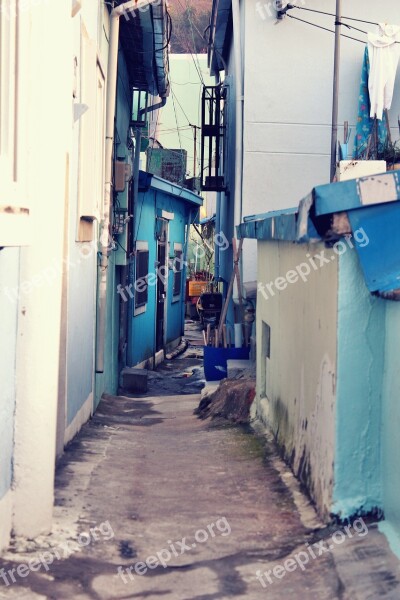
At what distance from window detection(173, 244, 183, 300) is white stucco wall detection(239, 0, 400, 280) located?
752 centimetres

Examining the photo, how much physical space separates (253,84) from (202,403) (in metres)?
4.74

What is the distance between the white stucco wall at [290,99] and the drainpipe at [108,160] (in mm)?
2518

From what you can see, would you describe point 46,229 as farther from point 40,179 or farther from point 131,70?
point 131,70

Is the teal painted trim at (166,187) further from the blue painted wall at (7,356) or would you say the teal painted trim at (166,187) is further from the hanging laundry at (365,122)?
the blue painted wall at (7,356)

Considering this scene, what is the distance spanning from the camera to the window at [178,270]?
64.1 feet

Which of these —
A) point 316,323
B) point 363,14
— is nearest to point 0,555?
point 316,323

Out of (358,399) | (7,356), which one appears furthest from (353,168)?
(7,356)

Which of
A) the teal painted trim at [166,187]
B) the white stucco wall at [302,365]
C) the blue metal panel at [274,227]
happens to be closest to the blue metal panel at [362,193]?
the white stucco wall at [302,365]

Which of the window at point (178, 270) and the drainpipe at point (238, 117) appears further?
the window at point (178, 270)

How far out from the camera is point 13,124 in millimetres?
3535

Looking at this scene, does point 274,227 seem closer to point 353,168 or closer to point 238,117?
point 353,168

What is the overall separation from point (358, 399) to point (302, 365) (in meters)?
1.32

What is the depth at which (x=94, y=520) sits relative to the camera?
5094 millimetres

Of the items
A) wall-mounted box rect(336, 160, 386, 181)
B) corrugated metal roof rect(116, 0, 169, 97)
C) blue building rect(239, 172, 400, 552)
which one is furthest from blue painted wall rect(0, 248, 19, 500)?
corrugated metal roof rect(116, 0, 169, 97)
